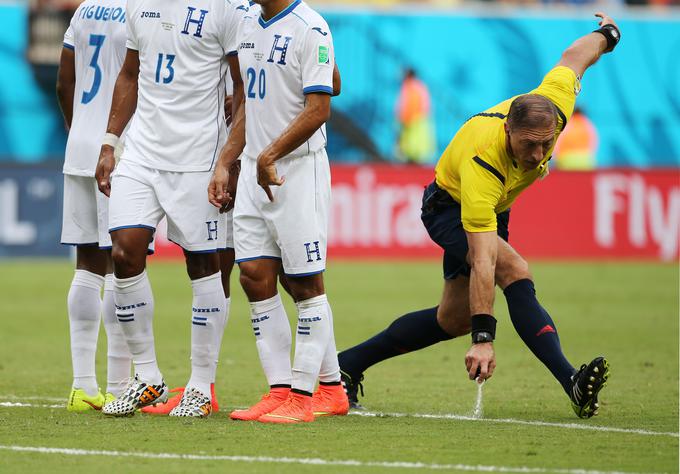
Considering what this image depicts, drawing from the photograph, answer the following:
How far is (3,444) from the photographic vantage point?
6188 millimetres

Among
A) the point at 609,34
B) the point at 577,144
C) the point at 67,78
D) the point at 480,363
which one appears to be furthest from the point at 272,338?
the point at 577,144

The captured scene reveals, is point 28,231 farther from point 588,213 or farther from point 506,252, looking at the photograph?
point 506,252

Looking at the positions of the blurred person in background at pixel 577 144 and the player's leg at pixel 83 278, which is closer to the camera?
the player's leg at pixel 83 278

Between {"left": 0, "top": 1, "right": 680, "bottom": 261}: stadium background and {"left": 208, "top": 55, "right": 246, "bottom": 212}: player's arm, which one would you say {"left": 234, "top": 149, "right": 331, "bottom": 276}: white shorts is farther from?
A: {"left": 0, "top": 1, "right": 680, "bottom": 261}: stadium background

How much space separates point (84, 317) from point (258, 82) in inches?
72.7

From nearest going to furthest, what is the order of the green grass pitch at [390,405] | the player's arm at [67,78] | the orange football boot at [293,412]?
the green grass pitch at [390,405] < the orange football boot at [293,412] < the player's arm at [67,78]

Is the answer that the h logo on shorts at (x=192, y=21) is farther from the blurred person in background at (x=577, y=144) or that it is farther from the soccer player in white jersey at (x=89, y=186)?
the blurred person in background at (x=577, y=144)

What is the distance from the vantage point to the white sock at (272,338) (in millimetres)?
7129

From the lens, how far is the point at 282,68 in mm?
6941

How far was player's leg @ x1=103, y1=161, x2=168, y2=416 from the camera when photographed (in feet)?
23.1

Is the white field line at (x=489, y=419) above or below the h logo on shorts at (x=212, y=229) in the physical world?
below

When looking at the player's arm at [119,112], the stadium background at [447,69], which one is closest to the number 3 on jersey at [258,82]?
the player's arm at [119,112]

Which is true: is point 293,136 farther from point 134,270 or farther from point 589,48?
point 589,48

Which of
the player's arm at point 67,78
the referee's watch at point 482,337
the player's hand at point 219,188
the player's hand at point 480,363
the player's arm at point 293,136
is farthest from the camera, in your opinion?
the player's arm at point 67,78
